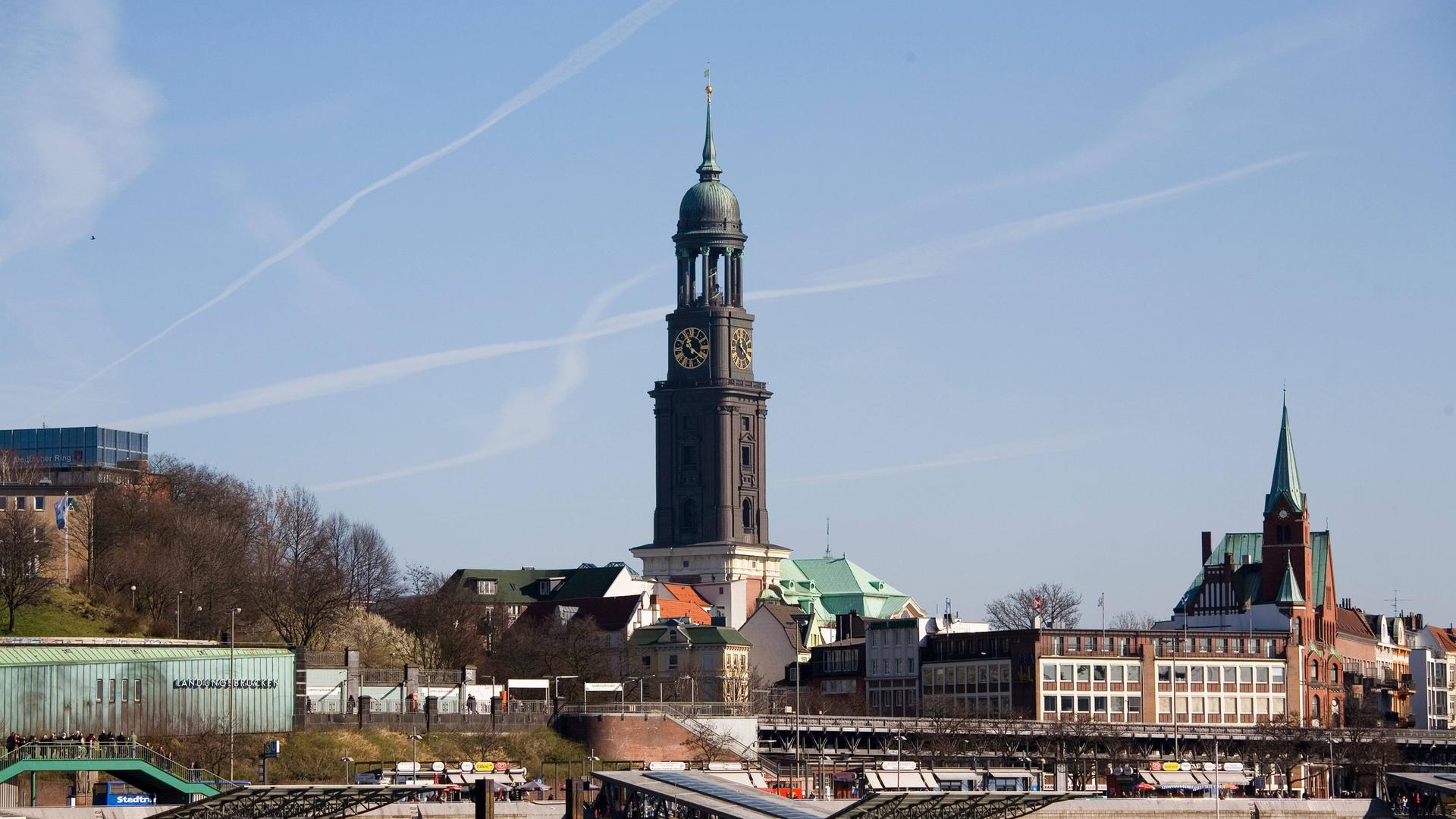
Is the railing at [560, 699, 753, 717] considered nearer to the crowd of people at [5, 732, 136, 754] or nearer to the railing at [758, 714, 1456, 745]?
the railing at [758, 714, 1456, 745]

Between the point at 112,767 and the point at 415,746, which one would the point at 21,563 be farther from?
the point at 112,767

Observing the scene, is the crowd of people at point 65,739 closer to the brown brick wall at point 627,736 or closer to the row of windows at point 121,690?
the row of windows at point 121,690

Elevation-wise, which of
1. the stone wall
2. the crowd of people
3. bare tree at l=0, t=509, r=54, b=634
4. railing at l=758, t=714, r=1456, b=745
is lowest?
the stone wall

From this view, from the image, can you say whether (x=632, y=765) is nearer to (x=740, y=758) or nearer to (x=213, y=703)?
(x=740, y=758)

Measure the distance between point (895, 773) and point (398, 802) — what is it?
110 feet

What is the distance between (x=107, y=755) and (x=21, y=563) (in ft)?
176

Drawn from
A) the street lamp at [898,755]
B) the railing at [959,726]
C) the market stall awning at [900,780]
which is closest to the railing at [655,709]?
the railing at [959,726]

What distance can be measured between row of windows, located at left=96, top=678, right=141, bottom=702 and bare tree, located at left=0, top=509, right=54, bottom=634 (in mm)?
29974

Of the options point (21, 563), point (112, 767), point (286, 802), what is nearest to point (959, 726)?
point (21, 563)

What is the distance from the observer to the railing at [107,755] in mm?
124625

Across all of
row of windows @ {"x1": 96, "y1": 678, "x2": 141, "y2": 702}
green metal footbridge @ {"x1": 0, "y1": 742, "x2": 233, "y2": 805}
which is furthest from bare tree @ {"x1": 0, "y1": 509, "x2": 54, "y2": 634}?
green metal footbridge @ {"x1": 0, "y1": 742, "x2": 233, "y2": 805}

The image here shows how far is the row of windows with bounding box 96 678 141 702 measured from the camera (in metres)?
148

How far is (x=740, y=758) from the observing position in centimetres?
17112

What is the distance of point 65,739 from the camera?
451ft
